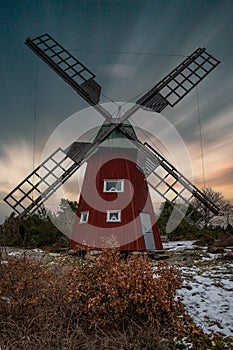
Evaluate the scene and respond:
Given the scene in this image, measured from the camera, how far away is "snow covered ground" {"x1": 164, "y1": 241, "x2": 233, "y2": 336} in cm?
582

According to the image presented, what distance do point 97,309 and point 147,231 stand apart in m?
8.13

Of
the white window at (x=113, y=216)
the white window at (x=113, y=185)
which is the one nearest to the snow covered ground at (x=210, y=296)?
the white window at (x=113, y=216)

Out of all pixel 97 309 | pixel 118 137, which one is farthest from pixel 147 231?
pixel 97 309

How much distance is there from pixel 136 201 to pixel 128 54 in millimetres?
6769

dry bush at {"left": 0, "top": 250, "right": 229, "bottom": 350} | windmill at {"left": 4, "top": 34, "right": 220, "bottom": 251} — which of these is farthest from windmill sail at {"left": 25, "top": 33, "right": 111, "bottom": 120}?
dry bush at {"left": 0, "top": 250, "right": 229, "bottom": 350}

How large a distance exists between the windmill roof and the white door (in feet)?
9.80

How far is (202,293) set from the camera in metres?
7.16

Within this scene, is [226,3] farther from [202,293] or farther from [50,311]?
[50,311]

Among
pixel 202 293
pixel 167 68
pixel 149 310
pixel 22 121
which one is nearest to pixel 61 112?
pixel 22 121

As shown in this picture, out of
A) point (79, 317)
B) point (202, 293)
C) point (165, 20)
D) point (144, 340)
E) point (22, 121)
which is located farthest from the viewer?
point (22, 121)

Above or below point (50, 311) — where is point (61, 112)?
above

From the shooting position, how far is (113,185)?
43.0 feet

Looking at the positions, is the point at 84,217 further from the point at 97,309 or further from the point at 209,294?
the point at 97,309

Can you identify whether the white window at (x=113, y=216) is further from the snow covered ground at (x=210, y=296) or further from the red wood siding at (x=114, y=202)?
the snow covered ground at (x=210, y=296)
